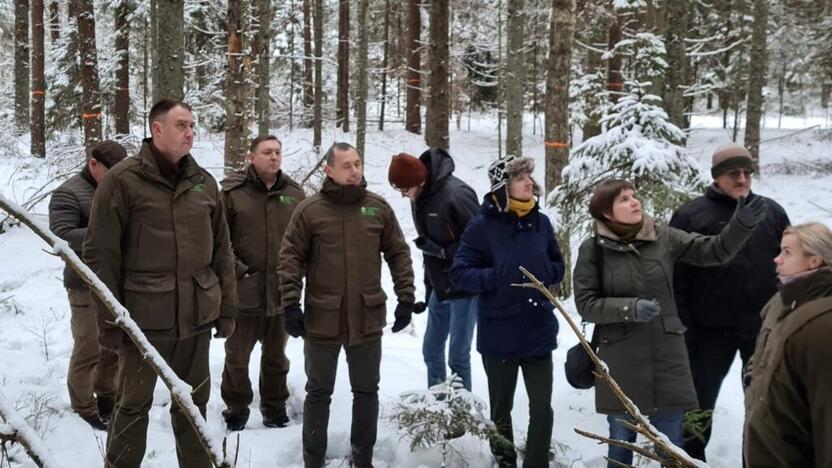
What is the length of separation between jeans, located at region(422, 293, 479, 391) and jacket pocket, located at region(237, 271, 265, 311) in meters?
1.31

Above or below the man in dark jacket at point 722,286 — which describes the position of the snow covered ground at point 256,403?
below

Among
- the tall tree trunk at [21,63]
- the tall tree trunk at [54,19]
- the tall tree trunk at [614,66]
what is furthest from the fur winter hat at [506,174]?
the tall tree trunk at [54,19]

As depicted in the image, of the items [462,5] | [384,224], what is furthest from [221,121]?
[384,224]

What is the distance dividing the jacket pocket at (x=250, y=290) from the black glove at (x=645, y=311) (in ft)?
9.01

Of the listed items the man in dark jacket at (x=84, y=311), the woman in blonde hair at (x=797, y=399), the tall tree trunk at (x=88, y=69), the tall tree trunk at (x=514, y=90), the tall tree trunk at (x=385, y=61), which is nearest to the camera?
the woman in blonde hair at (x=797, y=399)

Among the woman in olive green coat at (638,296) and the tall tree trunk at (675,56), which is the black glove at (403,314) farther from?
the tall tree trunk at (675,56)

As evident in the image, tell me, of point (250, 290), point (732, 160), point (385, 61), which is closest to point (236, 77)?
point (250, 290)

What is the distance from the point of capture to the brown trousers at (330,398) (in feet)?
13.6

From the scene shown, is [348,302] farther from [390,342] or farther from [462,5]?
[462,5]

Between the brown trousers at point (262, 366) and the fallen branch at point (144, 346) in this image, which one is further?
the brown trousers at point (262, 366)

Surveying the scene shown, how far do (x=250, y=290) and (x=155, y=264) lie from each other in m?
1.38

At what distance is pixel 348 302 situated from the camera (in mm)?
4164

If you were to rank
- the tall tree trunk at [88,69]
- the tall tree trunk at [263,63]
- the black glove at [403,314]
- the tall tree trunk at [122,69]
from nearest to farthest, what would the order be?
the black glove at [403,314] < the tall tree trunk at [88,69] < the tall tree trunk at [263,63] < the tall tree trunk at [122,69]

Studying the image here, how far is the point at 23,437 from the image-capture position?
3.62ft
